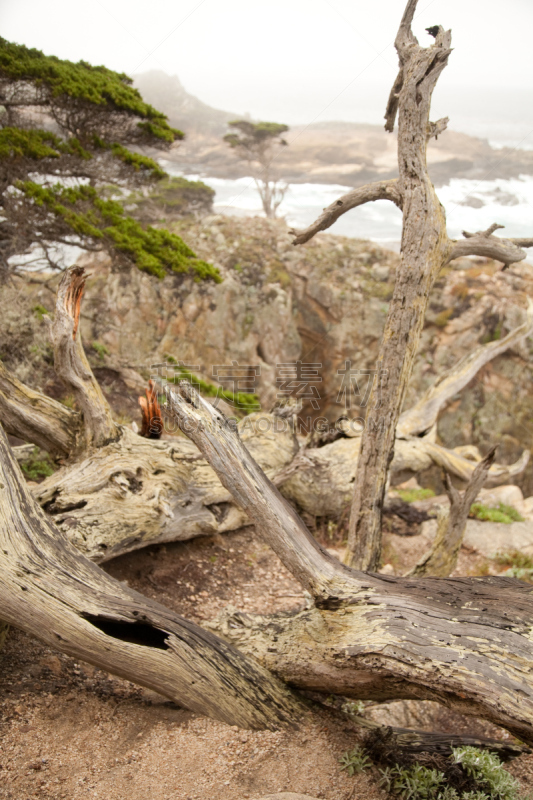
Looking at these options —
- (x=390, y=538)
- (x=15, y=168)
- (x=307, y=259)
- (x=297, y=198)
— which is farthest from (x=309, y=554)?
(x=297, y=198)

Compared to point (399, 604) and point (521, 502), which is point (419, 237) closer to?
point (399, 604)

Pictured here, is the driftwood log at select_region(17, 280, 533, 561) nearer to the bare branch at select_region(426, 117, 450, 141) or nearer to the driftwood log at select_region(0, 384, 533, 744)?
the driftwood log at select_region(0, 384, 533, 744)

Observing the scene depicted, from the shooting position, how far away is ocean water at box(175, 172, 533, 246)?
46.1 feet

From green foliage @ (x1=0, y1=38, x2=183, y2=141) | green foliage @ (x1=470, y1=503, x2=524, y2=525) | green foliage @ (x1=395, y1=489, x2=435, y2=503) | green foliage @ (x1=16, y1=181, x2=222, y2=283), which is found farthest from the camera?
green foliage @ (x1=395, y1=489, x2=435, y2=503)

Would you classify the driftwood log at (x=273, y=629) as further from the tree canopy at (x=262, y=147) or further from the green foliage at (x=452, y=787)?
the tree canopy at (x=262, y=147)

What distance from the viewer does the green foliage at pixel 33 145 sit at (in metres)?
6.39

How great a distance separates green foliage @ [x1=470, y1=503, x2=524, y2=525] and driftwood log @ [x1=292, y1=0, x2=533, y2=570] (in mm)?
3563

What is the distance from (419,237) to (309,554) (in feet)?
8.20

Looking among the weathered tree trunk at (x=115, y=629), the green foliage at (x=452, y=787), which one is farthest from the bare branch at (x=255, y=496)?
the green foliage at (x=452, y=787)

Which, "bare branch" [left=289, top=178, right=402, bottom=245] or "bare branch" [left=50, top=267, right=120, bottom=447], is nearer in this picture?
"bare branch" [left=289, top=178, right=402, bottom=245]

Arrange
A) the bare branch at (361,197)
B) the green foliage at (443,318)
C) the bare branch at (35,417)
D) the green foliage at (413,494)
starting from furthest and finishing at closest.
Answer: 1. the green foliage at (443,318)
2. the green foliage at (413,494)
3. the bare branch at (35,417)
4. the bare branch at (361,197)

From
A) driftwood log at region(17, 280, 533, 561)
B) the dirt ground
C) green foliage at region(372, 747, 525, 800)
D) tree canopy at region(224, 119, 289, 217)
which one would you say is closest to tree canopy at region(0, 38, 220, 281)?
driftwood log at region(17, 280, 533, 561)

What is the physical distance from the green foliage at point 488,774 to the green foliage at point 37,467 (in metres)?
4.45

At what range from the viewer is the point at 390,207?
18.2m
